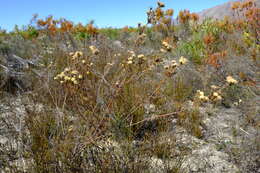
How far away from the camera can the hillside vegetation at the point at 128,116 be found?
1597mm

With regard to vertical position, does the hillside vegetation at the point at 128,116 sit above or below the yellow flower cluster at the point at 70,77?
below

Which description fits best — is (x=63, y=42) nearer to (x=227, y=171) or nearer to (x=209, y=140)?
(x=209, y=140)

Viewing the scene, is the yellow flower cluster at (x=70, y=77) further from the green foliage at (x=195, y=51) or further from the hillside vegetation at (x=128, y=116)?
the green foliage at (x=195, y=51)

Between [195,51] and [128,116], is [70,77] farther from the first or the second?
[195,51]

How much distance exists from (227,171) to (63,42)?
4.69 meters

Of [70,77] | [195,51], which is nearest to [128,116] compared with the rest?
[70,77]

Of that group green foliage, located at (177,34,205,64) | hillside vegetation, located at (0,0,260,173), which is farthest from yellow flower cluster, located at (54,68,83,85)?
green foliage, located at (177,34,205,64)

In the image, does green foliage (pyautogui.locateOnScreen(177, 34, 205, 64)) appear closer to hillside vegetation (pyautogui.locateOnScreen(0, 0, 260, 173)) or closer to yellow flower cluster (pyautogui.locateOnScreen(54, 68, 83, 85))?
hillside vegetation (pyautogui.locateOnScreen(0, 0, 260, 173))

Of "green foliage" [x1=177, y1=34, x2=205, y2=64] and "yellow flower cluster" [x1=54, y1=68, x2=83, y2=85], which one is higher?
"green foliage" [x1=177, y1=34, x2=205, y2=64]

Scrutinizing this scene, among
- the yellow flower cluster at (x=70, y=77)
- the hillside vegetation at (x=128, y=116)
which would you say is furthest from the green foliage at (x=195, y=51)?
the yellow flower cluster at (x=70, y=77)

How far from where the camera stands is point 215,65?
12.7 ft

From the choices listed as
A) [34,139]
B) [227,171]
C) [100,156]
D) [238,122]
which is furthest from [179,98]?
[34,139]

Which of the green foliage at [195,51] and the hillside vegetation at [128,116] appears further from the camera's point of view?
the green foliage at [195,51]

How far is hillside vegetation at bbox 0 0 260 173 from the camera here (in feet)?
5.24
